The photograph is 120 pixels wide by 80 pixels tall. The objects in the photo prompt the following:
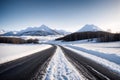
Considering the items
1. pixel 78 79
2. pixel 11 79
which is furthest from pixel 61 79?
pixel 11 79

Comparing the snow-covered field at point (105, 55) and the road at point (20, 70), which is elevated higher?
the road at point (20, 70)

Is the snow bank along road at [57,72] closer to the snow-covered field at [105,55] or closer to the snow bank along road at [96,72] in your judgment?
A: the snow bank along road at [96,72]

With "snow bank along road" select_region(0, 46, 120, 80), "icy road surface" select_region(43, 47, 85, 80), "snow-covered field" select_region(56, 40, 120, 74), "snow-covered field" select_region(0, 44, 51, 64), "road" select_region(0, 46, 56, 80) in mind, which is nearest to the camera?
"icy road surface" select_region(43, 47, 85, 80)

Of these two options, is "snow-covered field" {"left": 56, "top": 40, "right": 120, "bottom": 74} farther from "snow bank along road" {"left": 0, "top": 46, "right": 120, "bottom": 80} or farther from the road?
the road

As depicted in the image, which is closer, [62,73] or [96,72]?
[62,73]

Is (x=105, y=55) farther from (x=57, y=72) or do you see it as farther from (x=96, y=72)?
(x=57, y=72)

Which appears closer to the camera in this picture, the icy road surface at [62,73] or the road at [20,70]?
the icy road surface at [62,73]

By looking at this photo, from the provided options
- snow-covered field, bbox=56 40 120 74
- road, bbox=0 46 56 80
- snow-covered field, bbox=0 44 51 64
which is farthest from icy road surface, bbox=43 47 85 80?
snow-covered field, bbox=0 44 51 64

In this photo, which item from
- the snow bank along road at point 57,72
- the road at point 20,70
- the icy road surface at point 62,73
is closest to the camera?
the icy road surface at point 62,73

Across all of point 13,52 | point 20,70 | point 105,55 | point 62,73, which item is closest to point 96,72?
point 62,73

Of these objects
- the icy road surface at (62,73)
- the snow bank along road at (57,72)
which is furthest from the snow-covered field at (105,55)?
the icy road surface at (62,73)

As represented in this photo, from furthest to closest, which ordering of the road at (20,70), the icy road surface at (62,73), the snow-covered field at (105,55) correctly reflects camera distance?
the snow-covered field at (105,55) → the road at (20,70) → the icy road surface at (62,73)

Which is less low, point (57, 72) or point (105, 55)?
point (57, 72)

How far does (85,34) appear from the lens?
180250 millimetres
